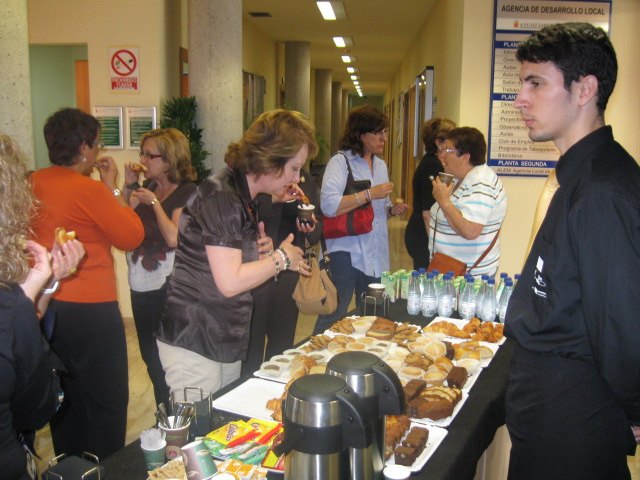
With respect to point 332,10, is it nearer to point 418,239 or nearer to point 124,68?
point 124,68

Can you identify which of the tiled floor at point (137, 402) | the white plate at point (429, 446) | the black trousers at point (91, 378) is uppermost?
the white plate at point (429, 446)

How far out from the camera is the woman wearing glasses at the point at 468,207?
3100 mm

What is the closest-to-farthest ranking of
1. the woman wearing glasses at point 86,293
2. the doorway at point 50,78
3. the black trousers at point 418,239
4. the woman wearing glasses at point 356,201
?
1. the woman wearing glasses at point 86,293
2. the woman wearing glasses at point 356,201
3. the black trousers at point 418,239
4. the doorway at point 50,78

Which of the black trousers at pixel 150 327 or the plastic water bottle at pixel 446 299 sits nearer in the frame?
the plastic water bottle at pixel 446 299

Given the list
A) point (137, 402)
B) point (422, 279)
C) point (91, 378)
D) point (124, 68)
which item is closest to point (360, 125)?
point (422, 279)

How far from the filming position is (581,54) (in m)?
1.54

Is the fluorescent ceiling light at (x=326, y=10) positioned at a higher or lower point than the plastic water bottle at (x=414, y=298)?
higher

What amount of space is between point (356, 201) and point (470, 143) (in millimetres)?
731

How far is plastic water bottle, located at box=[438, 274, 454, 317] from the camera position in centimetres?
284

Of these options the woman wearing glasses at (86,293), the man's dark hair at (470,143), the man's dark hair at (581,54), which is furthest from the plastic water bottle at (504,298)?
the woman wearing glasses at (86,293)

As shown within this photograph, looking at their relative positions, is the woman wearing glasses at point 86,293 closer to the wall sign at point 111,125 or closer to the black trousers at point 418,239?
the black trousers at point 418,239

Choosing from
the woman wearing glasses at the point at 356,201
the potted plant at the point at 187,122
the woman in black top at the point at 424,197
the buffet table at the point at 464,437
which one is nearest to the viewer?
the buffet table at the point at 464,437

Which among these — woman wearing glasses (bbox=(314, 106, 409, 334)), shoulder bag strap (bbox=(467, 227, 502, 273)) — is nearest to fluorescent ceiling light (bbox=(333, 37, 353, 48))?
woman wearing glasses (bbox=(314, 106, 409, 334))

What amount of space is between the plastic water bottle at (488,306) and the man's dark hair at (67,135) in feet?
6.46
